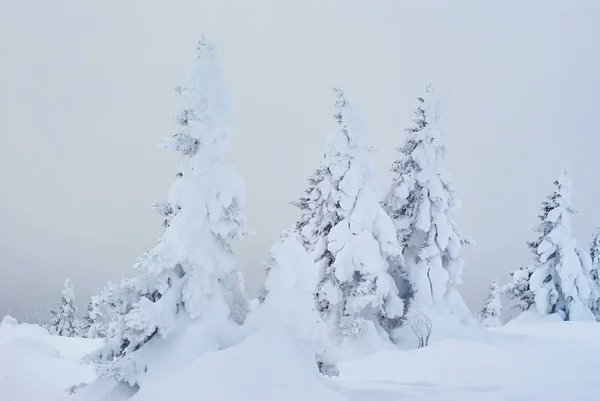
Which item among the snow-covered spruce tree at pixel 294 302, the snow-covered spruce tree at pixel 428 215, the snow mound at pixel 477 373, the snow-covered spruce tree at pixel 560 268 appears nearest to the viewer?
the snow mound at pixel 477 373

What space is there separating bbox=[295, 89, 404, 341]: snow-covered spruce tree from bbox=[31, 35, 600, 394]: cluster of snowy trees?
2.5 inches

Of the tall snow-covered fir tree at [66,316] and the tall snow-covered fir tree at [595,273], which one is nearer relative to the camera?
the tall snow-covered fir tree at [595,273]

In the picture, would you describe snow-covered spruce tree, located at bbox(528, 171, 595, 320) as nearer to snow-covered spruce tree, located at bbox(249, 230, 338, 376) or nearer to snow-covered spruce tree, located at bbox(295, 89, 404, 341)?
snow-covered spruce tree, located at bbox(295, 89, 404, 341)

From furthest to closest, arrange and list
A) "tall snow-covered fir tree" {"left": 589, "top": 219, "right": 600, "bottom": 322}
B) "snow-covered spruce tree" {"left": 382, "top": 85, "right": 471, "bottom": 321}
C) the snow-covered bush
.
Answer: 1. "tall snow-covered fir tree" {"left": 589, "top": 219, "right": 600, "bottom": 322}
2. "snow-covered spruce tree" {"left": 382, "top": 85, "right": 471, "bottom": 321}
3. the snow-covered bush

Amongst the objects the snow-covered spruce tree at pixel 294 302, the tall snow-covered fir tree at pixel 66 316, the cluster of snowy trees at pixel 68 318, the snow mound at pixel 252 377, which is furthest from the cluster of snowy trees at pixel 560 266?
the tall snow-covered fir tree at pixel 66 316

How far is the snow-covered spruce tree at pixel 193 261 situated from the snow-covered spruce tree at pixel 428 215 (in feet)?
52.8

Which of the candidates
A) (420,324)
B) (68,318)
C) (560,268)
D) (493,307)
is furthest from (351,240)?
(68,318)

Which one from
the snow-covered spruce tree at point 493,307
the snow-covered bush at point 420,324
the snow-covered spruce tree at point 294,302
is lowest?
the snow-covered spruce tree at point 493,307

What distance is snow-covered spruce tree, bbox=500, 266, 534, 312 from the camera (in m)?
41.1

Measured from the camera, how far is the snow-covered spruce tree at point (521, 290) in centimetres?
4109

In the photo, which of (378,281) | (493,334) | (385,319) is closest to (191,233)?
(378,281)

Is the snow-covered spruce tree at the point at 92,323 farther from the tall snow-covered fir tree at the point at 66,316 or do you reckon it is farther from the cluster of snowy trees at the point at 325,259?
the tall snow-covered fir tree at the point at 66,316

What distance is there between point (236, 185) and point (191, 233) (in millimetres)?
1872

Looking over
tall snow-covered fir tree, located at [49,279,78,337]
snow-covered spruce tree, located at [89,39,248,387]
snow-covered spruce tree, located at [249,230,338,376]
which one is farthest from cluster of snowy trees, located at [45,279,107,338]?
snow-covered spruce tree, located at [249,230,338,376]
